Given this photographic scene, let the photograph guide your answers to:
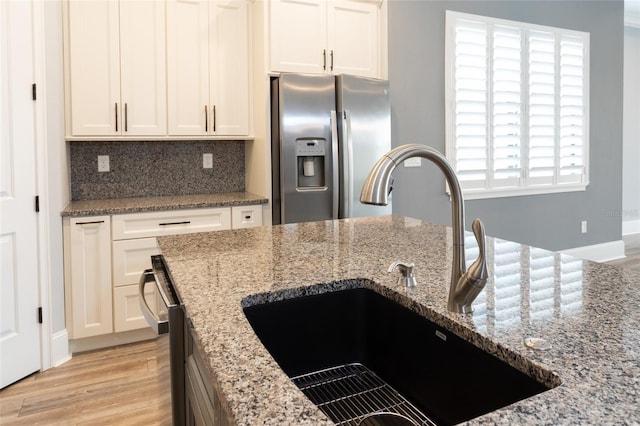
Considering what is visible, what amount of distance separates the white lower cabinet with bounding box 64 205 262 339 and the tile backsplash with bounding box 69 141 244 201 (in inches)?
22.4

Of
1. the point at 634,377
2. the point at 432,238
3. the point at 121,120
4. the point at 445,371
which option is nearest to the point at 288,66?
the point at 121,120

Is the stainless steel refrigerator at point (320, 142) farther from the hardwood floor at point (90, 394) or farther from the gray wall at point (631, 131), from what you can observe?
the gray wall at point (631, 131)

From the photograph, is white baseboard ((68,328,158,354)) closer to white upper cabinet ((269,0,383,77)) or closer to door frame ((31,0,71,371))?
door frame ((31,0,71,371))

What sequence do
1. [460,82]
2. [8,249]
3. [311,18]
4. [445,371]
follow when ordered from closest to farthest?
1. [445,371]
2. [8,249]
3. [311,18]
4. [460,82]

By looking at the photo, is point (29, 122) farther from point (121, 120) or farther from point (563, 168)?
point (563, 168)

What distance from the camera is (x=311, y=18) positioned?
331cm

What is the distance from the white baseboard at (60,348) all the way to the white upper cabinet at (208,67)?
4.76 feet

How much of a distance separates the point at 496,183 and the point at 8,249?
12.5ft

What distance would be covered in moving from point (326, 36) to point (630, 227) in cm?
597

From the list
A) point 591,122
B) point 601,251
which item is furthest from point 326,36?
point 601,251

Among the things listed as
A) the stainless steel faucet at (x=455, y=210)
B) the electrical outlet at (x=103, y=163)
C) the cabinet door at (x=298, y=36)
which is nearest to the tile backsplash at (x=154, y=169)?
the electrical outlet at (x=103, y=163)

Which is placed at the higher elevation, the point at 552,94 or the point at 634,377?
the point at 552,94

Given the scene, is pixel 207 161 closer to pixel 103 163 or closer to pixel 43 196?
pixel 103 163

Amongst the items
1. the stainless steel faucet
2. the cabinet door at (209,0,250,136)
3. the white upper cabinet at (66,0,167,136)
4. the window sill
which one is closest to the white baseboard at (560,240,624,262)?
the window sill
